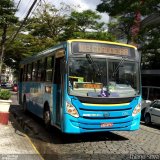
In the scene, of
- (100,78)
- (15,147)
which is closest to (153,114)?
(100,78)

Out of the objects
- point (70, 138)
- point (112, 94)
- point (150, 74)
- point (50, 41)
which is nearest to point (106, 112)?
point (112, 94)

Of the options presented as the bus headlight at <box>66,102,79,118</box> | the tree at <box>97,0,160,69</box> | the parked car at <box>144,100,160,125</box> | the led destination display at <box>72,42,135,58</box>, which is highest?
the tree at <box>97,0,160,69</box>

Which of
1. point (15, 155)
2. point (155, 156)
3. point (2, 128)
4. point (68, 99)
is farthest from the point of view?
point (2, 128)

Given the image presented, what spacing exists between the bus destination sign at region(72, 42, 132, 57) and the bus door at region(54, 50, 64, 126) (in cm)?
60

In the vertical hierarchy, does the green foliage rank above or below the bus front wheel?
above

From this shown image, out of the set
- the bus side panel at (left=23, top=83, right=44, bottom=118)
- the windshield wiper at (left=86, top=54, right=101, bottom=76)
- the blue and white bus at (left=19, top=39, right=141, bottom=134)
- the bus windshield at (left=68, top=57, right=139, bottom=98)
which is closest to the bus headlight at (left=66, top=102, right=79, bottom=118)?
the blue and white bus at (left=19, top=39, right=141, bottom=134)

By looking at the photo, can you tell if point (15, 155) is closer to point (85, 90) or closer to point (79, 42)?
point (85, 90)

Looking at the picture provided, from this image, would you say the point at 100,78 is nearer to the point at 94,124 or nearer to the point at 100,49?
the point at 100,49

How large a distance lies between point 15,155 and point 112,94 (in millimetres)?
3581

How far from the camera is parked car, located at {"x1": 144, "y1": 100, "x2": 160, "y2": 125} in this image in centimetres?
2030

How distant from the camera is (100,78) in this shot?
11.2m

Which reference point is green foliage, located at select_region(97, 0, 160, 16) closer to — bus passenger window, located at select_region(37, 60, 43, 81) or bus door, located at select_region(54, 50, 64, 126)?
bus passenger window, located at select_region(37, 60, 43, 81)

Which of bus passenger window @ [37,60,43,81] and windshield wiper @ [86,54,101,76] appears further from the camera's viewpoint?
bus passenger window @ [37,60,43,81]

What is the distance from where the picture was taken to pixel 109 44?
11781mm
